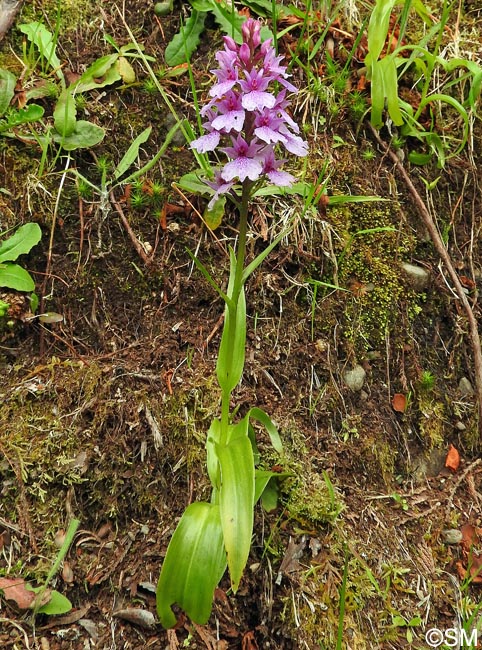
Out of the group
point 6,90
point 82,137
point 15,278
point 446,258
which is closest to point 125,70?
point 82,137

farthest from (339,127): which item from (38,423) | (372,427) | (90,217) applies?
(38,423)

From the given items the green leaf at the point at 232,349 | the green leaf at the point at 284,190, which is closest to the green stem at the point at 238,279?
the green leaf at the point at 232,349

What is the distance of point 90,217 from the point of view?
263cm

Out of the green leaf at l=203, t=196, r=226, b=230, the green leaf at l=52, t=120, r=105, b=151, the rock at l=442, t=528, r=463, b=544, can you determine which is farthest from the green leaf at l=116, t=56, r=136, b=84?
the rock at l=442, t=528, r=463, b=544

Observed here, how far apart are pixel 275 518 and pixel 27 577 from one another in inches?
37.0

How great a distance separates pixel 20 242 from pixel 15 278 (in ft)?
0.54

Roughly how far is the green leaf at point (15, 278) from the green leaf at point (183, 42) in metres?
1.32

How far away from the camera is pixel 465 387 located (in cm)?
282

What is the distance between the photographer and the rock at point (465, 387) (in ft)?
9.23

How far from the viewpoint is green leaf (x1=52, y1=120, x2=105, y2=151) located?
8.65 ft

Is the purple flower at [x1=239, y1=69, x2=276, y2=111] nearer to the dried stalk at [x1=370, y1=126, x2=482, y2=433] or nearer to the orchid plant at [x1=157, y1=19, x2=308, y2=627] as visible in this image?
the orchid plant at [x1=157, y1=19, x2=308, y2=627]

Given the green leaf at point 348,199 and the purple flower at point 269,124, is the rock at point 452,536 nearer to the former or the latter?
the green leaf at point 348,199

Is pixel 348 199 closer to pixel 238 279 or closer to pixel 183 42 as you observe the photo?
pixel 238 279

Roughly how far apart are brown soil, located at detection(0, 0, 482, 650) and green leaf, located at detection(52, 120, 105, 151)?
5cm
